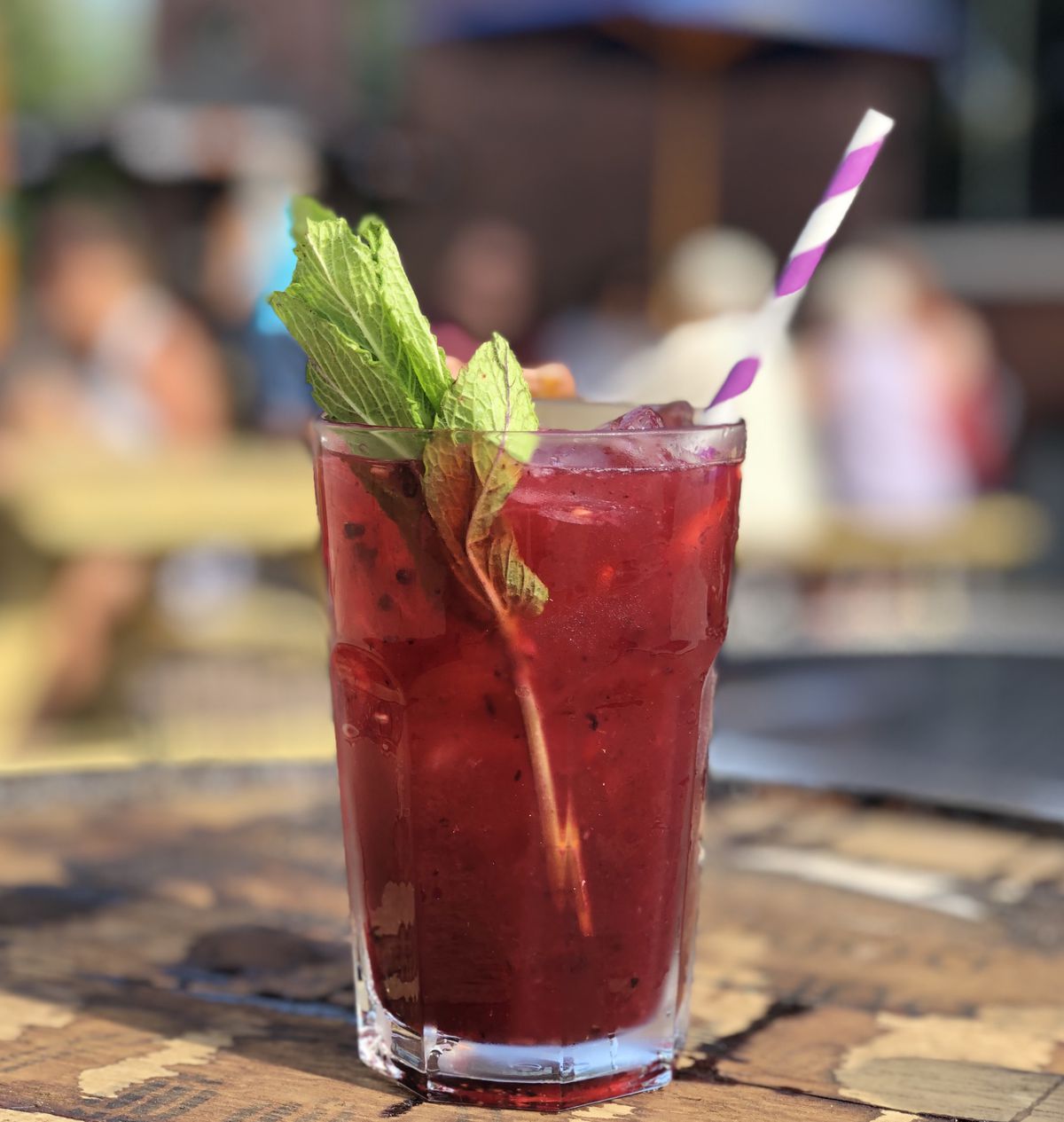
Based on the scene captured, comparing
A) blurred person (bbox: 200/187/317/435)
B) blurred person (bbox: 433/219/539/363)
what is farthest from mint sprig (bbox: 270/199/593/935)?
blurred person (bbox: 433/219/539/363)

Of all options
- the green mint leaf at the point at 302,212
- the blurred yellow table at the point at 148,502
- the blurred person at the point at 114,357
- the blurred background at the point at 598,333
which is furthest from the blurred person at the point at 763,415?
the green mint leaf at the point at 302,212

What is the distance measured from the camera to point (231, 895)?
1.16 m

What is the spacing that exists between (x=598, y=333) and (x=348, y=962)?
5.17 metres

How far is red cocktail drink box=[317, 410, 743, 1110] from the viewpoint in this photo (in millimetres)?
777

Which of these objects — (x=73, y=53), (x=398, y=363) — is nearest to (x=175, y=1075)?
(x=398, y=363)

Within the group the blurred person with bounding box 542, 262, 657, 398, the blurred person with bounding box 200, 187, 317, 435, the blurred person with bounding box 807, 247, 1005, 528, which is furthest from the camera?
the blurred person with bounding box 542, 262, 657, 398

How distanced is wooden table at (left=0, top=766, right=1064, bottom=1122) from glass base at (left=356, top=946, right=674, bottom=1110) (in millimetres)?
18

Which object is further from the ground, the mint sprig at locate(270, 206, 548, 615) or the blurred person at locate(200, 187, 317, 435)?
the blurred person at locate(200, 187, 317, 435)

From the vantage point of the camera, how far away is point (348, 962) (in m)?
1.02

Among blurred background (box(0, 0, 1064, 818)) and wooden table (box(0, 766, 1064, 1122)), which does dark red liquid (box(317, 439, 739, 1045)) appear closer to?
wooden table (box(0, 766, 1064, 1122))

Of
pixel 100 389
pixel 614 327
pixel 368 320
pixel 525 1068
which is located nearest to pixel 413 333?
pixel 368 320

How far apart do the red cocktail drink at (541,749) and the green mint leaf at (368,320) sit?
0.10 ft

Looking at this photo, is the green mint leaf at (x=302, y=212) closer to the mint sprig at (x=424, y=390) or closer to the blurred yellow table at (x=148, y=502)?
the mint sprig at (x=424, y=390)

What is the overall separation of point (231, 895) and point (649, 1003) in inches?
17.3
